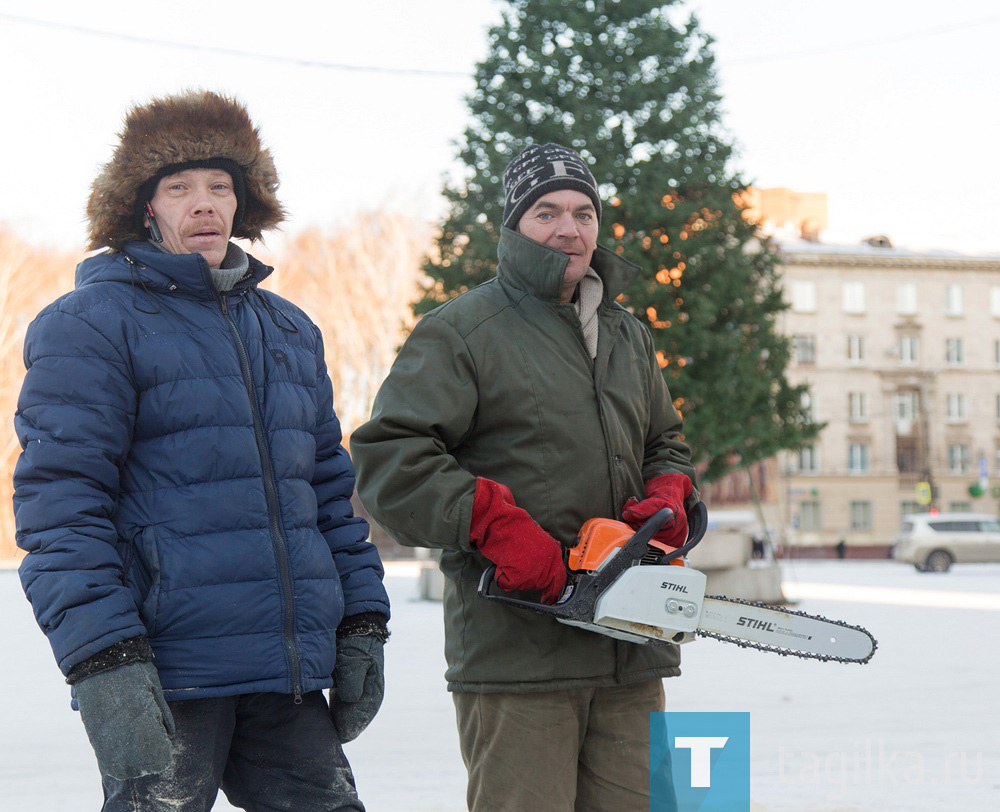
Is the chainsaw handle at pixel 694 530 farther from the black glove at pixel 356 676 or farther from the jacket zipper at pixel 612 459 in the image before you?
the black glove at pixel 356 676

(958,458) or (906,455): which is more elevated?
(906,455)

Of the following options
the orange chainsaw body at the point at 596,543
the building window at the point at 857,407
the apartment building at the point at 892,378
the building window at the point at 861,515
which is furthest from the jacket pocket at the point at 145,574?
the building window at the point at 857,407

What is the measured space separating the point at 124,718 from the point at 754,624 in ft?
4.59

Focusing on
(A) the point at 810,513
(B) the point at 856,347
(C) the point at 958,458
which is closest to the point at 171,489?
(A) the point at 810,513

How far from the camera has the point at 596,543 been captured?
2553 millimetres

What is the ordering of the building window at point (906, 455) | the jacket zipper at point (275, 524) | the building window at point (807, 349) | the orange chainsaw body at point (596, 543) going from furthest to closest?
the building window at point (807, 349), the building window at point (906, 455), the orange chainsaw body at point (596, 543), the jacket zipper at point (275, 524)

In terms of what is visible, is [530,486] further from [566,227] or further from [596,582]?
[566,227]

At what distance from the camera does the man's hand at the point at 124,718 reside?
2076 mm

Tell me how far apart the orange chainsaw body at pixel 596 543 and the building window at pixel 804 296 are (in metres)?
57.2

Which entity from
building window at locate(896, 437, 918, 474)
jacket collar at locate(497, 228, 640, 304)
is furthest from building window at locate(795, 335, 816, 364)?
jacket collar at locate(497, 228, 640, 304)

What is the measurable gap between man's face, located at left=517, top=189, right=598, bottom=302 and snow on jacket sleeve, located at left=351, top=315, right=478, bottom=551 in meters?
0.35

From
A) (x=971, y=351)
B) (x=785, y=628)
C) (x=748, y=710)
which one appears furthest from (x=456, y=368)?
(x=971, y=351)

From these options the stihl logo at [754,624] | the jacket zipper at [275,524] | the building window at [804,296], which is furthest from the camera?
the building window at [804,296]

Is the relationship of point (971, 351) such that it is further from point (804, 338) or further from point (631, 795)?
point (631, 795)
